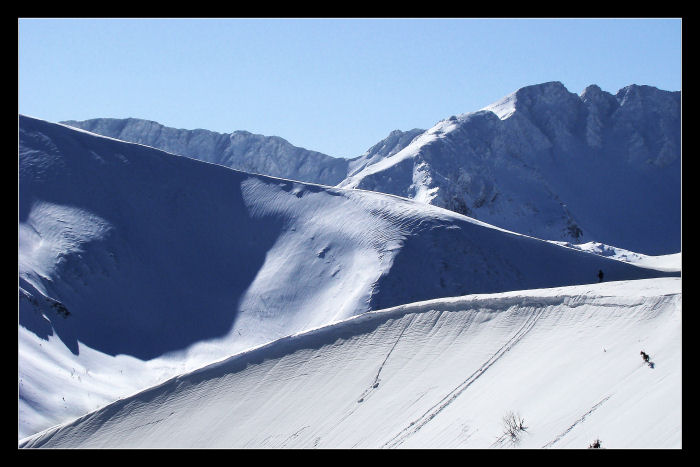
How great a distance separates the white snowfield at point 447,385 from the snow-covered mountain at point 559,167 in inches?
2916

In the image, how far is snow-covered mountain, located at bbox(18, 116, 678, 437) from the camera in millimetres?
44281

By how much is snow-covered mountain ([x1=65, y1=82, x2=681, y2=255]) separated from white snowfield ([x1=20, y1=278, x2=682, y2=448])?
7406cm

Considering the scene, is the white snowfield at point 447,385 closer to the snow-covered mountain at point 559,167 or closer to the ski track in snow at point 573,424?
the ski track in snow at point 573,424

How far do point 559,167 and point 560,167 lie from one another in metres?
0.16

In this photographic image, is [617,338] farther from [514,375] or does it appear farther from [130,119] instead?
[130,119]

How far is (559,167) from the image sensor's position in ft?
388

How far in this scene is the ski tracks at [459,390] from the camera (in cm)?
1850

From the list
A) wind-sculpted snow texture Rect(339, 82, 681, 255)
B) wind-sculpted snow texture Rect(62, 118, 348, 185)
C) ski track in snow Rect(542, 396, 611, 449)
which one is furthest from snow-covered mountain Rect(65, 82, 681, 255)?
ski track in snow Rect(542, 396, 611, 449)

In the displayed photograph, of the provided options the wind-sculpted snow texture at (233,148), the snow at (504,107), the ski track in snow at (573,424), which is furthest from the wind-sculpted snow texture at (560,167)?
the ski track in snow at (573,424)

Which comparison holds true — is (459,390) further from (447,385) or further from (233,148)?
(233,148)

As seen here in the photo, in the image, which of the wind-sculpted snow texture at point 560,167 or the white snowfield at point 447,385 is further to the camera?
the wind-sculpted snow texture at point 560,167

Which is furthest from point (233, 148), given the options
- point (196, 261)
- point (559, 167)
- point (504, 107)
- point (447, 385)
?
point (447, 385)

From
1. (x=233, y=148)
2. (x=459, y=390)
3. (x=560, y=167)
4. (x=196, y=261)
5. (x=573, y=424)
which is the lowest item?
(x=459, y=390)

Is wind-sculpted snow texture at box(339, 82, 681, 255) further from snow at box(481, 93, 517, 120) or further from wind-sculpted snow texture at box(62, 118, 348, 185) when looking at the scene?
wind-sculpted snow texture at box(62, 118, 348, 185)
